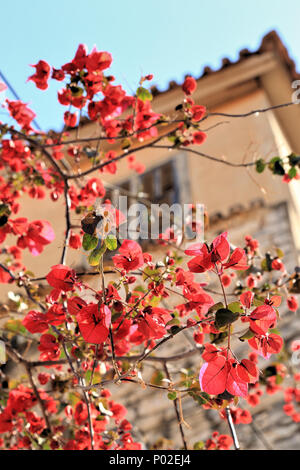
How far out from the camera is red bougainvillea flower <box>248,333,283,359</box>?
134 cm

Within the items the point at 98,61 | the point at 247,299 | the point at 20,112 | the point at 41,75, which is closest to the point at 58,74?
the point at 41,75

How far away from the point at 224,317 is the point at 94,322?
1.22ft

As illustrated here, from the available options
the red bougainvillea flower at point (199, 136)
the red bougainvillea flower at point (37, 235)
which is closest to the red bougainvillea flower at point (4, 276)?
the red bougainvillea flower at point (37, 235)

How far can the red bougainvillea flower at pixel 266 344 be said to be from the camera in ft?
4.41

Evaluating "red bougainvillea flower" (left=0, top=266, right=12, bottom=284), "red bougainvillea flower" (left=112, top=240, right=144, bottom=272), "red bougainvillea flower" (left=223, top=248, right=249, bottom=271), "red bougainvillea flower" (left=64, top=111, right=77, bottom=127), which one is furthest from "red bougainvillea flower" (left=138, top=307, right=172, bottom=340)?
"red bougainvillea flower" (left=64, top=111, right=77, bottom=127)

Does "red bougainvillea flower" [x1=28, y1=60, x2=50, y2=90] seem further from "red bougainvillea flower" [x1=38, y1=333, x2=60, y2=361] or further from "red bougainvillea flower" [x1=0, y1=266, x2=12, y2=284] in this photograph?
"red bougainvillea flower" [x1=38, y1=333, x2=60, y2=361]

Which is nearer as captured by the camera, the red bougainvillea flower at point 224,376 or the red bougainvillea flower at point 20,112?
the red bougainvillea flower at point 224,376

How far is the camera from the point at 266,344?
1.35 m

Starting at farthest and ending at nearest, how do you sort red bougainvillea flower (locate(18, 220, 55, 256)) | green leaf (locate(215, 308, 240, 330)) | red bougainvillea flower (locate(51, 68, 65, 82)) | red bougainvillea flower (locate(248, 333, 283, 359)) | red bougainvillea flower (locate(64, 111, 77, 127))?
red bougainvillea flower (locate(64, 111, 77, 127)) → red bougainvillea flower (locate(51, 68, 65, 82)) → red bougainvillea flower (locate(18, 220, 55, 256)) → red bougainvillea flower (locate(248, 333, 283, 359)) → green leaf (locate(215, 308, 240, 330))

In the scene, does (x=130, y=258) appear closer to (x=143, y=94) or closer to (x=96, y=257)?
(x=96, y=257)

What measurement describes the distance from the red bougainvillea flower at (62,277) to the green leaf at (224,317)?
46 cm

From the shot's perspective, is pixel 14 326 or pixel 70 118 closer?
pixel 14 326

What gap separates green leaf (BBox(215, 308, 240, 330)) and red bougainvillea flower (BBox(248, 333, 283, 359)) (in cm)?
16

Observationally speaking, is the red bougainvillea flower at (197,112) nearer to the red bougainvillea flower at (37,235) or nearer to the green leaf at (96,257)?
the red bougainvillea flower at (37,235)
